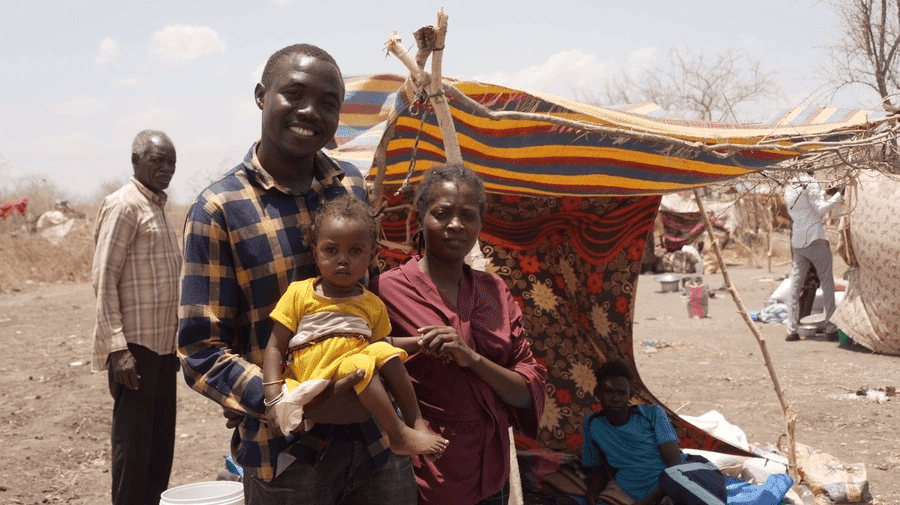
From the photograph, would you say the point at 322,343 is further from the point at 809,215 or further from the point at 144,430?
the point at 809,215

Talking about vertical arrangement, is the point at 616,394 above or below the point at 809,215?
below

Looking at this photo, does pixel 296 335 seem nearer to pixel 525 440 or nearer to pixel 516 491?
pixel 516 491

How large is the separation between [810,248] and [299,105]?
8.31m

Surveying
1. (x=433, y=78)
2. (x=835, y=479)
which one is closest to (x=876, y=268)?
(x=835, y=479)

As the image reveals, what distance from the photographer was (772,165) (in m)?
3.67

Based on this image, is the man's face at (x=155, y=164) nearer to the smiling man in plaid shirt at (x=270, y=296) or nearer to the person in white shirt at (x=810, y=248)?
the smiling man in plaid shirt at (x=270, y=296)

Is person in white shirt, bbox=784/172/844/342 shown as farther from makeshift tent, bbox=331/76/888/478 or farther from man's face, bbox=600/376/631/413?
man's face, bbox=600/376/631/413

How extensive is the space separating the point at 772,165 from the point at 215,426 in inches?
189

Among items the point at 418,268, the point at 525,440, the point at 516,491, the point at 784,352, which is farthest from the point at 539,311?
the point at 784,352

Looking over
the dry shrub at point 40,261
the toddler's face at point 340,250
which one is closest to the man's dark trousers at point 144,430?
the toddler's face at point 340,250

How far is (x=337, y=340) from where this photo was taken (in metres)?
1.72

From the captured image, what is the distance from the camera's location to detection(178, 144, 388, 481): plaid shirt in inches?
65.5

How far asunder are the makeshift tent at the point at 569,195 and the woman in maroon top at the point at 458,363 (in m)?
1.11

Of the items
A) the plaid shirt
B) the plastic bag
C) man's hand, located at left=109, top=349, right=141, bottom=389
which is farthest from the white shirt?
the plaid shirt
